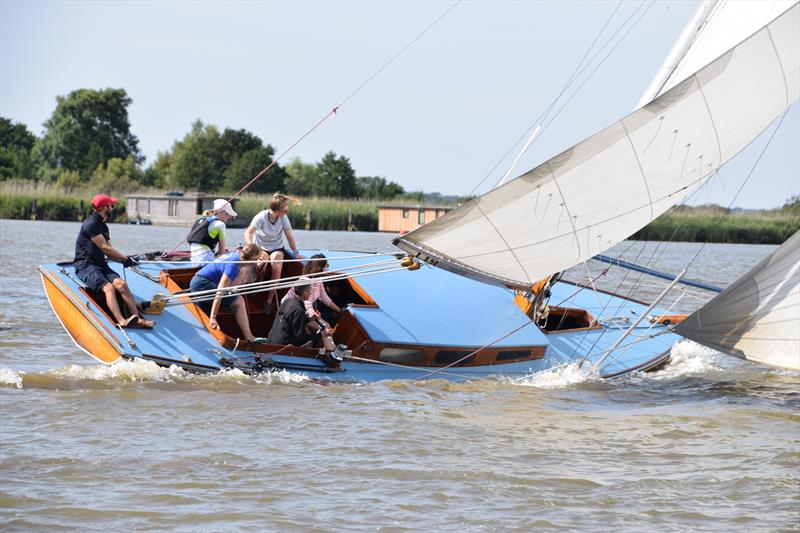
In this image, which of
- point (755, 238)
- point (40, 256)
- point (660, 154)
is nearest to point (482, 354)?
point (660, 154)

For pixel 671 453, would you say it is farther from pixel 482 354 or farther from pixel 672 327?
pixel 482 354

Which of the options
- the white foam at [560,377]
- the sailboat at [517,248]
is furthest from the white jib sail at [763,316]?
the white foam at [560,377]

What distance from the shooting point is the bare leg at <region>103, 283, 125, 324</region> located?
10.8 metres

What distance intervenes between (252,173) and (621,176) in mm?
79012

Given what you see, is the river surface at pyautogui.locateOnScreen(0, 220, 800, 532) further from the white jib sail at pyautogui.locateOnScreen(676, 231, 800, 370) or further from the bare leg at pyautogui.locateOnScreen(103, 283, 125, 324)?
→ the white jib sail at pyautogui.locateOnScreen(676, 231, 800, 370)

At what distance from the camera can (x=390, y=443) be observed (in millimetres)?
9000

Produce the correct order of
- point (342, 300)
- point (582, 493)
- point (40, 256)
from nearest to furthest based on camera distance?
point (582, 493) → point (342, 300) → point (40, 256)

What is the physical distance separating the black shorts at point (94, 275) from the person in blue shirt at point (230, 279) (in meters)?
0.80

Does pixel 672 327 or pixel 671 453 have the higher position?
pixel 672 327

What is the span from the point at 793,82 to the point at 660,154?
1.46m

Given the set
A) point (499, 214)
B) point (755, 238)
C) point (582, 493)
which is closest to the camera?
point (582, 493)

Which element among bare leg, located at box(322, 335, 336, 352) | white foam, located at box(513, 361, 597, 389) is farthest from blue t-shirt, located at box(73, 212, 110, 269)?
white foam, located at box(513, 361, 597, 389)

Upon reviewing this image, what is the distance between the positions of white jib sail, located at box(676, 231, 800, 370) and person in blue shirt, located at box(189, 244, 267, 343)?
4.33 metres

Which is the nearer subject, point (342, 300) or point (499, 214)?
point (499, 214)
